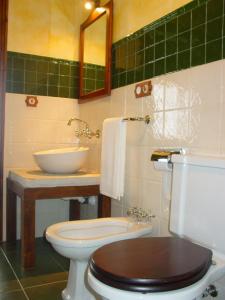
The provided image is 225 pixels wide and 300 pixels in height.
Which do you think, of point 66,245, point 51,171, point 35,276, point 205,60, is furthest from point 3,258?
point 205,60

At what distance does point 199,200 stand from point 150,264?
0.41 meters

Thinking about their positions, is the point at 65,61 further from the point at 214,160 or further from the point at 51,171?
the point at 214,160

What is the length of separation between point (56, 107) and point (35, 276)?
1.38 m

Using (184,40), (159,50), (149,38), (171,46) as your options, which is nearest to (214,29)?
(184,40)

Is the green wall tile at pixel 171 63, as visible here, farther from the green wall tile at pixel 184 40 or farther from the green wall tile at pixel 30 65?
the green wall tile at pixel 30 65

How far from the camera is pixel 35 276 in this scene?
1.90 meters

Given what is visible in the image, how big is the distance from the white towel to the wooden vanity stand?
0.20 meters

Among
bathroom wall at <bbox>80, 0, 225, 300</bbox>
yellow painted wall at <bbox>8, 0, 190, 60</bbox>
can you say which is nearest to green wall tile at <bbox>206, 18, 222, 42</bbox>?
bathroom wall at <bbox>80, 0, 225, 300</bbox>

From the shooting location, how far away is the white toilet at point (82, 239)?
4.72 ft

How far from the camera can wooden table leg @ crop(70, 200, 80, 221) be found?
265 cm

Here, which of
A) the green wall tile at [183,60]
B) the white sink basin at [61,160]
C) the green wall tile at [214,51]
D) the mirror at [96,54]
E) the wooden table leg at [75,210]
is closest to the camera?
the green wall tile at [214,51]

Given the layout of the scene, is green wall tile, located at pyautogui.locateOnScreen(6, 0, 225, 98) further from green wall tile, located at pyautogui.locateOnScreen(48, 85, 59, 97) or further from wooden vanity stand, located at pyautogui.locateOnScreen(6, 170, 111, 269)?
wooden vanity stand, located at pyautogui.locateOnScreen(6, 170, 111, 269)

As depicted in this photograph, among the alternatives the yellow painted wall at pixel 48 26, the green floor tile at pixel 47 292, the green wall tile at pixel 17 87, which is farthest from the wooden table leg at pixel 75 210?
the yellow painted wall at pixel 48 26

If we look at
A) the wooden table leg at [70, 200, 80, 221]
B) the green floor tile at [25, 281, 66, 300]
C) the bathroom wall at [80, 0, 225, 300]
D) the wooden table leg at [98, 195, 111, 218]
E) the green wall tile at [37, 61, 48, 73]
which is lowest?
the green floor tile at [25, 281, 66, 300]
